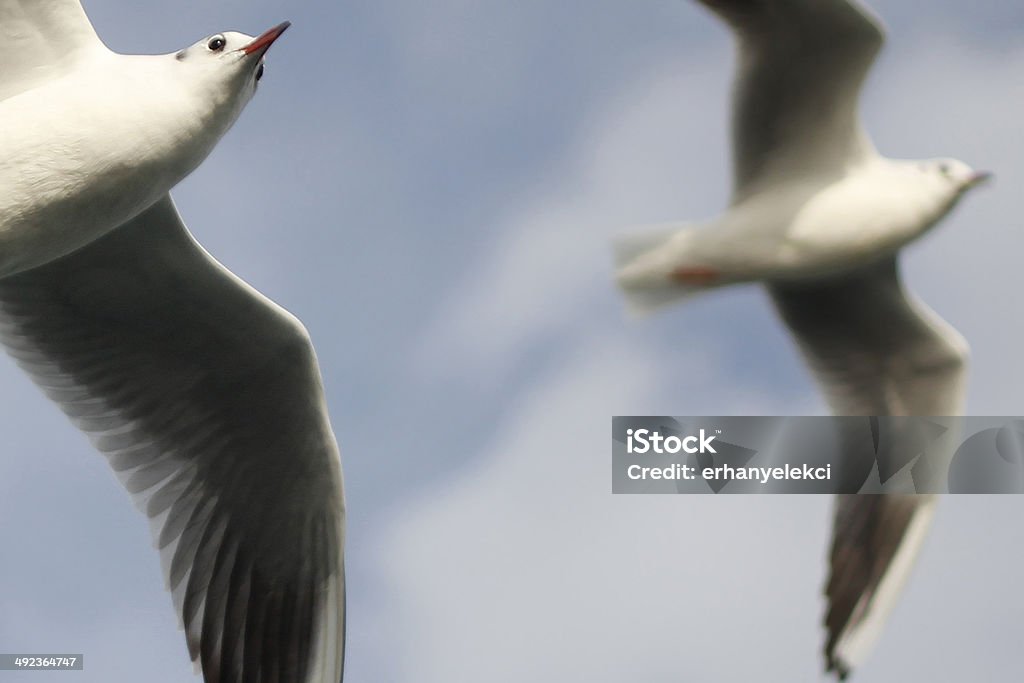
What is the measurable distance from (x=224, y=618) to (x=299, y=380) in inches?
42.6

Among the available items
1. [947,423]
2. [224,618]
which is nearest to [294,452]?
[224,618]

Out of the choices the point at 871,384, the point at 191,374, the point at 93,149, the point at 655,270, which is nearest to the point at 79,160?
the point at 93,149

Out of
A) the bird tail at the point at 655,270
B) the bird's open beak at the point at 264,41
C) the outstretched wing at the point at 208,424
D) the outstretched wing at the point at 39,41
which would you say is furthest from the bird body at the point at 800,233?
the outstretched wing at the point at 39,41

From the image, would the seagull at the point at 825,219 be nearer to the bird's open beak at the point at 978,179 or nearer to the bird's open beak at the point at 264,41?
the bird's open beak at the point at 978,179

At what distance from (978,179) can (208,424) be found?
3.51 m

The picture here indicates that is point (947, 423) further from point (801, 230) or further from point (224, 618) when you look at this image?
point (224, 618)

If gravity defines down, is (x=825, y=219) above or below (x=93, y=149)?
below

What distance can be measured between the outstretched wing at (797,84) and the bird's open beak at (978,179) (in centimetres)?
45

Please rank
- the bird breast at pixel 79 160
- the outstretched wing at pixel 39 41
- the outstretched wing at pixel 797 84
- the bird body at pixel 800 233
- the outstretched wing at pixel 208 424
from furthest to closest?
1. the bird body at pixel 800 233
2. the outstretched wing at pixel 797 84
3. the outstretched wing at pixel 208 424
4. the outstretched wing at pixel 39 41
5. the bird breast at pixel 79 160

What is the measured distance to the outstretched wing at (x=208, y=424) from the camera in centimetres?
574

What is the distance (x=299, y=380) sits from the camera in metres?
5.85

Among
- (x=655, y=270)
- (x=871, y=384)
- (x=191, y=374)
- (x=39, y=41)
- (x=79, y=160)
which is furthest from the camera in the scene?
(x=871, y=384)

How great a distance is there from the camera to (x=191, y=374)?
19.5 ft

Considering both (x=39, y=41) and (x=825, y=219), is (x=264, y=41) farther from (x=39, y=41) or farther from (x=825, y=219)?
(x=825, y=219)
